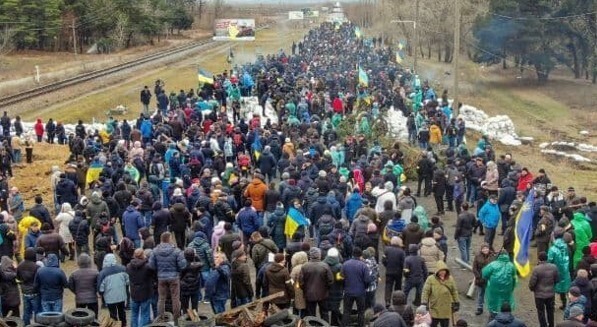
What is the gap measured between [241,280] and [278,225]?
114 inches

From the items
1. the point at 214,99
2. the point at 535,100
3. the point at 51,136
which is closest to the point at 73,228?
the point at 51,136

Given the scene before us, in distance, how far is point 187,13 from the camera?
93375 mm

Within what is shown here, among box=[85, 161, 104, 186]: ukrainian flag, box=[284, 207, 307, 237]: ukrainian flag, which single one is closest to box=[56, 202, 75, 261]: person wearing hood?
box=[85, 161, 104, 186]: ukrainian flag

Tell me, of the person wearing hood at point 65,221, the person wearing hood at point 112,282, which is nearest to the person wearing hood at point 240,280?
the person wearing hood at point 112,282

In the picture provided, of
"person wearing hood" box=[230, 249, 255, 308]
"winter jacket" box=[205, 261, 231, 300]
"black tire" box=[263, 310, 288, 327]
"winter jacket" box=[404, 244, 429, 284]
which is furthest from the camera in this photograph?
"winter jacket" box=[404, 244, 429, 284]

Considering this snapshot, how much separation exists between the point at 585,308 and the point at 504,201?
221 inches

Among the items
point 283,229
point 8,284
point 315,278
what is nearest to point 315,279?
point 315,278

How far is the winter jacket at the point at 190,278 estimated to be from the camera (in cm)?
1179

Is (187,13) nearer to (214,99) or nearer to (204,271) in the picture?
(214,99)

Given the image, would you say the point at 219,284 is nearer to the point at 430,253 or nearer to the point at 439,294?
the point at 439,294

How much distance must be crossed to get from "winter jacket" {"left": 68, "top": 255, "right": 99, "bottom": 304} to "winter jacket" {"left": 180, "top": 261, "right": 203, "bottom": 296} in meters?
1.28

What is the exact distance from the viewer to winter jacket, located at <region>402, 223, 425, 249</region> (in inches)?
528

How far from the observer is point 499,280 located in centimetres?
1185

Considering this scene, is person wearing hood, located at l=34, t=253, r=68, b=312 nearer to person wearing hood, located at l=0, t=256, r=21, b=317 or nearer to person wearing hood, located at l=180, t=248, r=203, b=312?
person wearing hood, located at l=0, t=256, r=21, b=317
